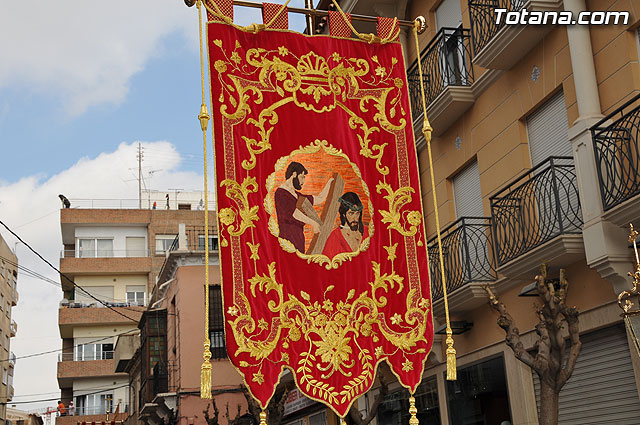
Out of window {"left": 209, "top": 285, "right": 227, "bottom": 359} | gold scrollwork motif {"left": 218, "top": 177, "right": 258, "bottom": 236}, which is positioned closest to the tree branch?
gold scrollwork motif {"left": 218, "top": 177, "right": 258, "bottom": 236}

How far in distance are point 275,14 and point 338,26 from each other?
2.59 ft

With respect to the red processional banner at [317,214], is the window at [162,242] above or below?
above

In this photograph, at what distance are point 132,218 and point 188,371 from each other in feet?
77.5

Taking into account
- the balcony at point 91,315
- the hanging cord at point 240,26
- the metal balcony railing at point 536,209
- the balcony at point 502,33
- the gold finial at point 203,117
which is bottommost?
the metal balcony railing at point 536,209

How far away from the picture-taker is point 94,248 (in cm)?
4550

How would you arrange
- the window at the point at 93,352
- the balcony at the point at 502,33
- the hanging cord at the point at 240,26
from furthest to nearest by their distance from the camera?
the window at the point at 93,352 → the balcony at the point at 502,33 → the hanging cord at the point at 240,26

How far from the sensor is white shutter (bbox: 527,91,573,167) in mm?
10656

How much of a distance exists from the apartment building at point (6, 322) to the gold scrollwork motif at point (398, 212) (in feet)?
129

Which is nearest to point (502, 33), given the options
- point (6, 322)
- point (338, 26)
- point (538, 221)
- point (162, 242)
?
point (538, 221)

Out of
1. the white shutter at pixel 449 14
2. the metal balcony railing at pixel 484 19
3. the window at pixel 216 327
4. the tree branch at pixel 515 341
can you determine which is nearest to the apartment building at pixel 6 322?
the window at pixel 216 327

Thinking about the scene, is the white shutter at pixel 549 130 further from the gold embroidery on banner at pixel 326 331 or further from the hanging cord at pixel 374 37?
the gold embroidery on banner at pixel 326 331

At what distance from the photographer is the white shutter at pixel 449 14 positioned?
547 inches

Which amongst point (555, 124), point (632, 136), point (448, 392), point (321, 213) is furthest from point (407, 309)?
point (448, 392)

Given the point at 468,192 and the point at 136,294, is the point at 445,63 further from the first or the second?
the point at 136,294
